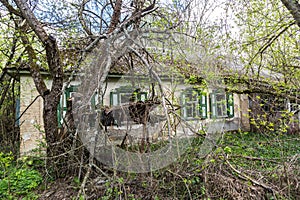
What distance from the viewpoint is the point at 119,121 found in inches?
161

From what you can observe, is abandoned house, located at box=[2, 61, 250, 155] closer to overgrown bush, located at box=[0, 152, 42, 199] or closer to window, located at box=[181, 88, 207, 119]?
window, located at box=[181, 88, 207, 119]

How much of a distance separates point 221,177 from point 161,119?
3.99 feet

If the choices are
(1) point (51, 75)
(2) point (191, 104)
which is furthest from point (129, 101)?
(1) point (51, 75)

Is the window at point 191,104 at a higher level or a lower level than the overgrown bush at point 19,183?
higher

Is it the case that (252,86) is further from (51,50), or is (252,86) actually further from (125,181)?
(51,50)

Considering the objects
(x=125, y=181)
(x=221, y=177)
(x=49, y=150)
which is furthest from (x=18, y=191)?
(x=221, y=177)

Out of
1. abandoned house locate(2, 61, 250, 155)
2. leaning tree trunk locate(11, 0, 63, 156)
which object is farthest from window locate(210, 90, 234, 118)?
leaning tree trunk locate(11, 0, 63, 156)

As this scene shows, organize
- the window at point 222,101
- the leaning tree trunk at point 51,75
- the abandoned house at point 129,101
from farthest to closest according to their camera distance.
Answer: the window at point 222,101, the leaning tree trunk at point 51,75, the abandoned house at point 129,101

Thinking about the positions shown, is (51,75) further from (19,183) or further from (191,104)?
(191,104)

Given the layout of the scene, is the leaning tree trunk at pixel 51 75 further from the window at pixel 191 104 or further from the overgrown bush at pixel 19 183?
the window at pixel 191 104

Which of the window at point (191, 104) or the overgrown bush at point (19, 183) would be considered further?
the window at point (191, 104)

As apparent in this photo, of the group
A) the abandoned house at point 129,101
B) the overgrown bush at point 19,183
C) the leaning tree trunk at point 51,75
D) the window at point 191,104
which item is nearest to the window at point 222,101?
the abandoned house at point 129,101

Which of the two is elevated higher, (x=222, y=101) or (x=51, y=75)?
(x=51, y=75)

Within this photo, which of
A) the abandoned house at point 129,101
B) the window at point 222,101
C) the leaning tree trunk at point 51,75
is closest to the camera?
the abandoned house at point 129,101
